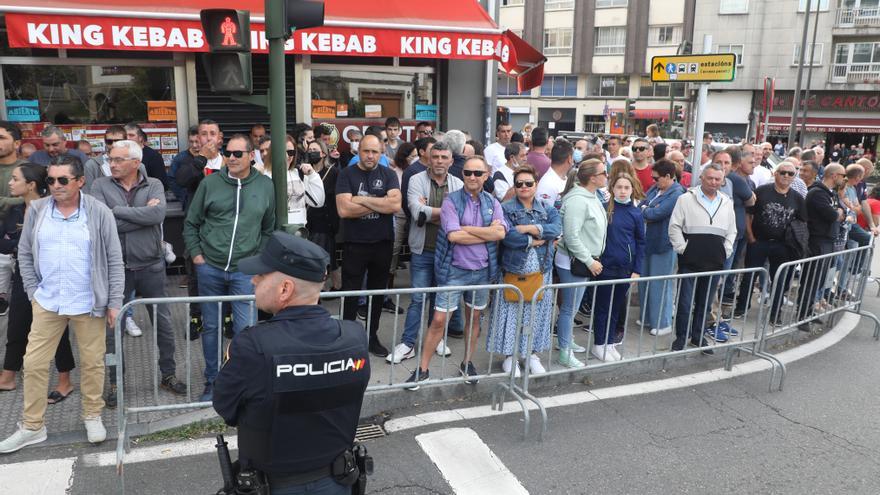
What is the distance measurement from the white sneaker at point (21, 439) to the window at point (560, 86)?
5068 centimetres

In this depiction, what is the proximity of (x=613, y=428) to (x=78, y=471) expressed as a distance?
11.9ft

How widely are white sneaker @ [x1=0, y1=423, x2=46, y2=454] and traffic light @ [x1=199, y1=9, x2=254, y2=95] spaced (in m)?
2.56

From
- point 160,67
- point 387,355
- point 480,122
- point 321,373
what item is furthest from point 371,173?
point 480,122

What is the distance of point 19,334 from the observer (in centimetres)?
497

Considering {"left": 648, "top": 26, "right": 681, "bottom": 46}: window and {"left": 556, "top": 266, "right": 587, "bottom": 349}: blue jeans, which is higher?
{"left": 648, "top": 26, "right": 681, "bottom": 46}: window

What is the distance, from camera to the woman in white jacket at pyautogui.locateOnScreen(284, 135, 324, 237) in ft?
20.7

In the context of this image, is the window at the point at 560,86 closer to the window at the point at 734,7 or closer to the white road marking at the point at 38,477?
the window at the point at 734,7

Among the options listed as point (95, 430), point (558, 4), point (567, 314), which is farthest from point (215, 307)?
point (558, 4)

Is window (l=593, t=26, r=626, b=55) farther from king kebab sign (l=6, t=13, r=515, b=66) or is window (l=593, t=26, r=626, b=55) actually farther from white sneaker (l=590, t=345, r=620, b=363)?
white sneaker (l=590, t=345, r=620, b=363)

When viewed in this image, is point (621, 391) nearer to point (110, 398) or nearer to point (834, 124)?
point (110, 398)

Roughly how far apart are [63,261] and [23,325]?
1.04 metres

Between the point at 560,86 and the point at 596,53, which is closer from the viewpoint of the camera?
the point at 596,53

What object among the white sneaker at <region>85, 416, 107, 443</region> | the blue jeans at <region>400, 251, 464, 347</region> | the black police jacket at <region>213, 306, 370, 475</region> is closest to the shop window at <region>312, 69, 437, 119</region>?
the blue jeans at <region>400, 251, 464, 347</region>

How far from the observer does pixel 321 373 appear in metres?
2.41
